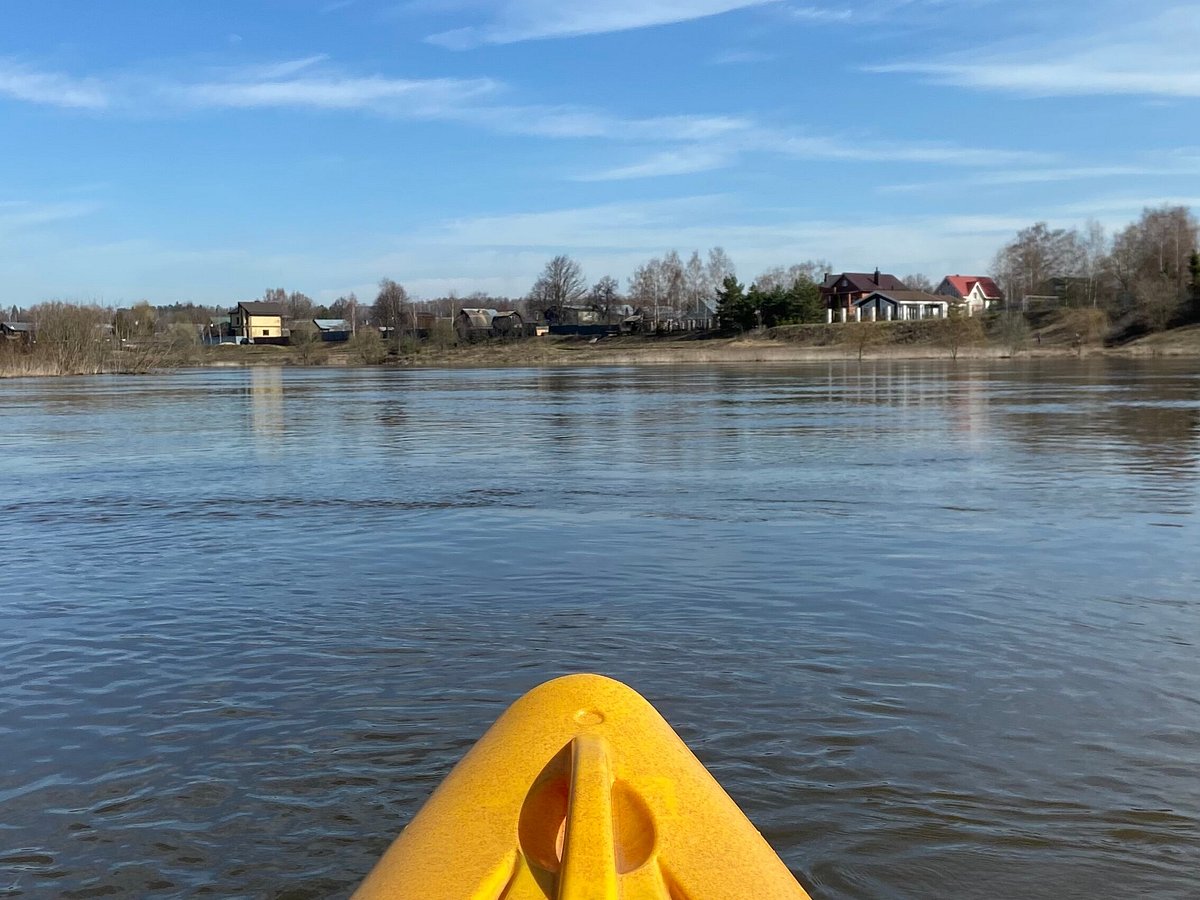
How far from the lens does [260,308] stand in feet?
559

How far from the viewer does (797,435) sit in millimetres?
23047

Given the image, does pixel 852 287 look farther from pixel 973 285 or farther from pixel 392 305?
pixel 392 305

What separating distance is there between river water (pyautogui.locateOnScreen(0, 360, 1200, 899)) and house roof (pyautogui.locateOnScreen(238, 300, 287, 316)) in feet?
518

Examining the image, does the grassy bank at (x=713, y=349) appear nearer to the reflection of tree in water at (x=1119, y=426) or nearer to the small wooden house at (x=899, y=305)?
the small wooden house at (x=899, y=305)

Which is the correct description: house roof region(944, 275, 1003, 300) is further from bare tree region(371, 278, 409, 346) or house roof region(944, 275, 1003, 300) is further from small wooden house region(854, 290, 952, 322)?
bare tree region(371, 278, 409, 346)

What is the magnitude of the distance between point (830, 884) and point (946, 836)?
2.17 feet

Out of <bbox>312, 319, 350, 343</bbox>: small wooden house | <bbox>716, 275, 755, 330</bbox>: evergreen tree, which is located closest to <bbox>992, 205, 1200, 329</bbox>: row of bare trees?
<bbox>716, 275, 755, 330</bbox>: evergreen tree

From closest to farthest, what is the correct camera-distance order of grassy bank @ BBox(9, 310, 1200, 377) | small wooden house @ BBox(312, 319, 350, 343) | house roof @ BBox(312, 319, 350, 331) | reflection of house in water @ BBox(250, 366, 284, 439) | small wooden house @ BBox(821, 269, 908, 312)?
reflection of house in water @ BBox(250, 366, 284, 439), grassy bank @ BBox(9, 310, 1200, 377), small wooden house @ BBox(821, 269, 908, 312), small wooden house @ BBox(312, 319, 350, 343), house roof @ BBox(312, 319, 350, 331)

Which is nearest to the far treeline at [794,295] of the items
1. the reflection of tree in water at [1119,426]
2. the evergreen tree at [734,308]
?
the evergreen tree at [734,308]

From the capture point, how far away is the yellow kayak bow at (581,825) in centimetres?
278

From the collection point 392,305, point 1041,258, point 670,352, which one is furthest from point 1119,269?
point 392,305

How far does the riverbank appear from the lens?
3440 inches

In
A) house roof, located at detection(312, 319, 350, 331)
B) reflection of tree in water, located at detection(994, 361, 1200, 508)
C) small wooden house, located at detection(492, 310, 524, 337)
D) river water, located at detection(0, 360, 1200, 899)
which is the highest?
house roof, located at detection(312, 319, 350, 331)

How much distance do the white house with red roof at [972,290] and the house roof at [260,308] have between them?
97.1m
